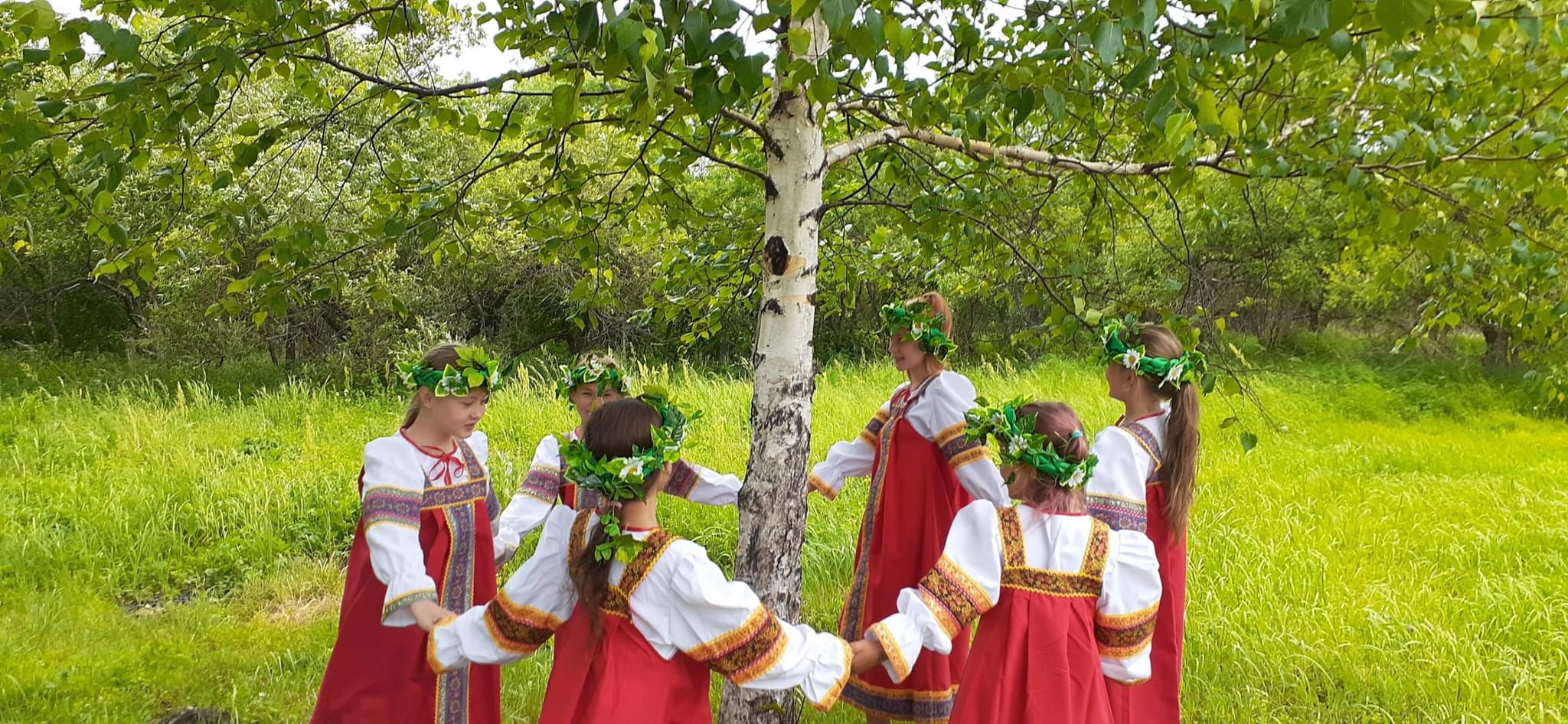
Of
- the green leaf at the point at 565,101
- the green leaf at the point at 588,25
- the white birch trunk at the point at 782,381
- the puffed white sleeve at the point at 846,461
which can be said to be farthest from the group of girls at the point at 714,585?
the green leaf at the point at 588,25

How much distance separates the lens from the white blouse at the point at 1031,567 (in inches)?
83.1

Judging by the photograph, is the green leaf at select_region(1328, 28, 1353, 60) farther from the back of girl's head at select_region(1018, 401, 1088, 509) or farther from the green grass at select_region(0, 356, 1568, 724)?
the green grass at select_region(0, 356, 1568, 724)

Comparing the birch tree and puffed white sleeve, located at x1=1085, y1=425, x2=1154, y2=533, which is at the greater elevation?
the birch tree

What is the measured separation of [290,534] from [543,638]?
4535mm

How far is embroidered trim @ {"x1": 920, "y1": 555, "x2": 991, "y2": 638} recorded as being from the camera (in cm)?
211

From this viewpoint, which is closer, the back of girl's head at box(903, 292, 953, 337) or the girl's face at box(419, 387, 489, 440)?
the girl's face at box(419, 387, 489, 440)

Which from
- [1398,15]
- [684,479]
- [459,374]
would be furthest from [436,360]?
[1398,15]

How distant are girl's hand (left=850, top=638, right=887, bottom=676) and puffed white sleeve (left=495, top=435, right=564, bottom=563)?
1587mm

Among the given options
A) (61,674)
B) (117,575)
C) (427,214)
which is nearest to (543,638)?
(427,214)

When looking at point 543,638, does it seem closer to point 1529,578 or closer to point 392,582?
point 392,582

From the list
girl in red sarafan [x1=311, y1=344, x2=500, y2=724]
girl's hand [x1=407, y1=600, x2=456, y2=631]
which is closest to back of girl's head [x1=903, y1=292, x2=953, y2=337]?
girl in red sarafan [x1=311, y1=344, x2=500, y2=724]

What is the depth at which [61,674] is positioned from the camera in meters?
3.77

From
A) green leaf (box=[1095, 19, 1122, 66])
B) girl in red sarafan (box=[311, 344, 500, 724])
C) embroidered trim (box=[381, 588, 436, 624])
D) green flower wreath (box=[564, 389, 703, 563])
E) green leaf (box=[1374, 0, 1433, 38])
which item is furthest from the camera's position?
girl in red sarafan (box=[311, 344, 500, 724])

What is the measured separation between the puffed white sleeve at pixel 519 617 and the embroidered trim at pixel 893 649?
0.75 metres
